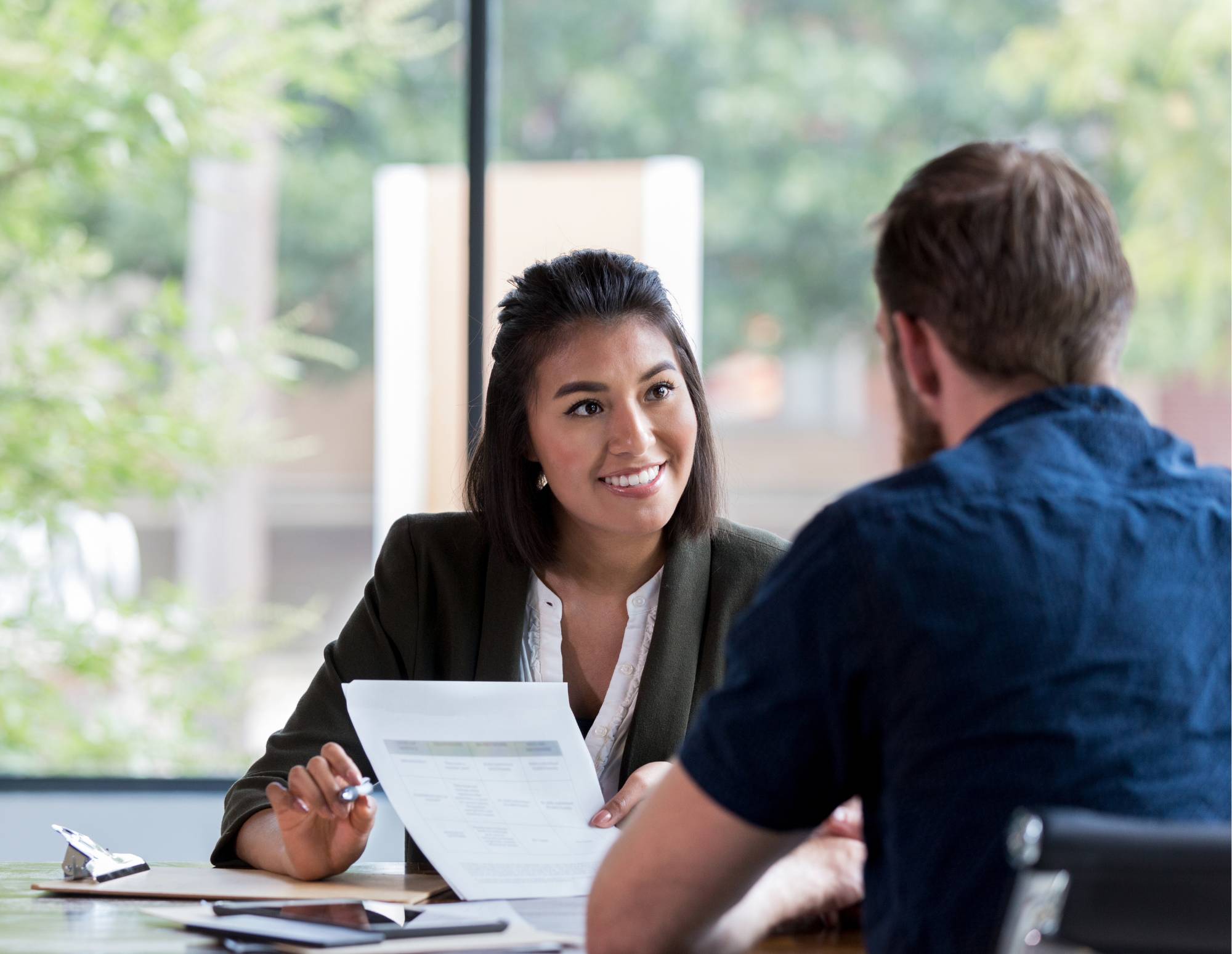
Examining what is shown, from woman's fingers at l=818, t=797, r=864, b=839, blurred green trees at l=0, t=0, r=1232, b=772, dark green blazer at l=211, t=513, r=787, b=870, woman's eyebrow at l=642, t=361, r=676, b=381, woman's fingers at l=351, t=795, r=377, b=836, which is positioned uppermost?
blurred green trees at l=0, t=0, r=1232, b=772

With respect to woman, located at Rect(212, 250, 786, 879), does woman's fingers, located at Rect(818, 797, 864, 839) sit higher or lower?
lower

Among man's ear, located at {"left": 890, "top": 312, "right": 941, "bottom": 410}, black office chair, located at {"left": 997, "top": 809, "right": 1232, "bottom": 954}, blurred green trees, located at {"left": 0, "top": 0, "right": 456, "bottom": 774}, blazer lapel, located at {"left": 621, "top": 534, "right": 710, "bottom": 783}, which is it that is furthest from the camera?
blurred green trees, located at {"left": 0, "top": 0, "right": 456, "bottom": 774}

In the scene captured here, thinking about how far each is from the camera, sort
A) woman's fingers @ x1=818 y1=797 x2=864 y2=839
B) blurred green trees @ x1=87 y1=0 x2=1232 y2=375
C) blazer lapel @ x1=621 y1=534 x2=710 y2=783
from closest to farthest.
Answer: woman's fingers @ x1=818 y1=797 x2=864 y2=839 → blazer lapel @ x1=621 y1=534 x2=710 y2=783 → blurred green trees @ x1=87 y1=0 x2=1232 y2=375

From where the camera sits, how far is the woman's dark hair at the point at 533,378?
186 cm

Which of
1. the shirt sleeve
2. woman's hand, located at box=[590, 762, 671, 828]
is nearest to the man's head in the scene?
the shirt sleeve

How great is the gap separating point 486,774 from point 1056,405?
74 centimetres

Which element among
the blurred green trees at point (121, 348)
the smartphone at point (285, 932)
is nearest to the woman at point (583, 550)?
the smartphone at point (285, 932)

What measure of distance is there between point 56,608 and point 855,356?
2433 mm

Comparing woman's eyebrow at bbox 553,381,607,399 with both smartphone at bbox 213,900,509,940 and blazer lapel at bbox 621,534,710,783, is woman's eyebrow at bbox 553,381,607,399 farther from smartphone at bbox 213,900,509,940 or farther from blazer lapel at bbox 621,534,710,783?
smartphone at bbox 213,900,509,940

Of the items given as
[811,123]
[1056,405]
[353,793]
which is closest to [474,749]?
[353,793]

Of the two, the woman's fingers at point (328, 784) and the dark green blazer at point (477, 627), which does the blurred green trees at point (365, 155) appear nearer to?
the dark green blazer at point (477, 627)

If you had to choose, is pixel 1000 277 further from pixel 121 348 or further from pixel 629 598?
pixel 121 348

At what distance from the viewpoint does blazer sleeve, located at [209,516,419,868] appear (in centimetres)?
160

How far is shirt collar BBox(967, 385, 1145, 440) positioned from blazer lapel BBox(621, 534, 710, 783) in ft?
2.66
